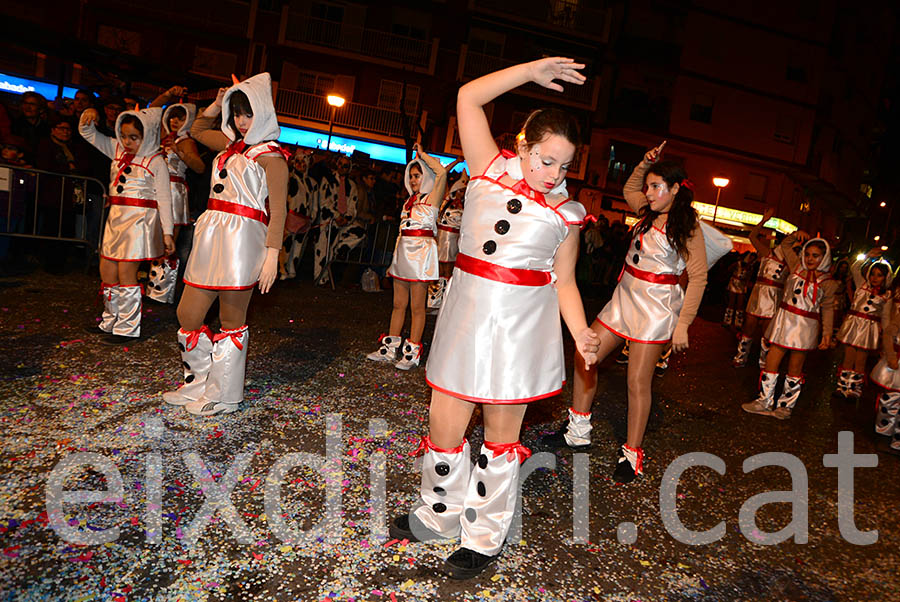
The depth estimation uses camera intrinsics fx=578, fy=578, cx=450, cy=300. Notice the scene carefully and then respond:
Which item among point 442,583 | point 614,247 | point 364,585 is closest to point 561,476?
point 442,583

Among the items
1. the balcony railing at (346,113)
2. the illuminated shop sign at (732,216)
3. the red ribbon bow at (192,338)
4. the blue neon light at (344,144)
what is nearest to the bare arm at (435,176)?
the red ribbon bow at (192,338)

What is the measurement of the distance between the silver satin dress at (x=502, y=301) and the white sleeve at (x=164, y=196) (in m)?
3.31

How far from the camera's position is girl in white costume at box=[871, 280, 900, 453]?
20.1 ft

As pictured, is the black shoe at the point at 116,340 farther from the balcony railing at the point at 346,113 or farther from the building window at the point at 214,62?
the building window at the point at 214,62

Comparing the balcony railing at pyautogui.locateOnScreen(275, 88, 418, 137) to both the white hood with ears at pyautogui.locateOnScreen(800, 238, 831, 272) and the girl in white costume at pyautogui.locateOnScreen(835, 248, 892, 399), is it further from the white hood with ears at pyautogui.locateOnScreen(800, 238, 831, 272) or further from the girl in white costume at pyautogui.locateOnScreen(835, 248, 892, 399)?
the white hood with ears at pyautogui.locateOnScreen(800, 238, 831, 272)

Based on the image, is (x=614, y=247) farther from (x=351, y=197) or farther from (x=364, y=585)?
(x=364, y=585)

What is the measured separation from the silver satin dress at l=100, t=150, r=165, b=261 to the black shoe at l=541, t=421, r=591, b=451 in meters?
4.02

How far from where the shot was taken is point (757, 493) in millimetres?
4270

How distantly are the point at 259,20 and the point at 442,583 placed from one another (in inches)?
1046

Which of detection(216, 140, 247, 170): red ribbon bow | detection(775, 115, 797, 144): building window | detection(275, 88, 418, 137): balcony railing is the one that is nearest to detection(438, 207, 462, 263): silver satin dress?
detection(216, 140, 247, 170): red ribbon bow

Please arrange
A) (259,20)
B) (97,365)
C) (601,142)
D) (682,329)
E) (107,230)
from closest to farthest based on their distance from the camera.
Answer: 1. (682,329)
2. (97,365)
3. (107,230)
4. (259,20)
5. (601,142)

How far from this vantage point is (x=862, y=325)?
788 centimetres

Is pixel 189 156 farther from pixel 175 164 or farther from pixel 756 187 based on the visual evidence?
pixel 756 187

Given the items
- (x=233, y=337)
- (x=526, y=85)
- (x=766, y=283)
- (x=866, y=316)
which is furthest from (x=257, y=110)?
(x=526, y=85)
